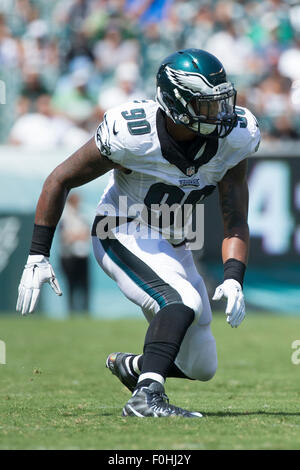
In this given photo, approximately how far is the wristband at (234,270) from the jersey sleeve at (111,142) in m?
0.71

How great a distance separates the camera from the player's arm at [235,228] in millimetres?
4012

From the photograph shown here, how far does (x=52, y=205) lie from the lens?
410cm

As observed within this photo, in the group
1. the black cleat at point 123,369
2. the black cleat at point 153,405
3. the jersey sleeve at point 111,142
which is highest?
the jersey sleeve at point 111,142

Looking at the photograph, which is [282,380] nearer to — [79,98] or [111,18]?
[79,98]

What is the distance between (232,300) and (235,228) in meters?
0.51

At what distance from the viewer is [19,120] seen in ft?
36.6

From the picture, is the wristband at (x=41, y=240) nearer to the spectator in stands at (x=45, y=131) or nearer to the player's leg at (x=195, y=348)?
the player's leg at (x=195, y=348)

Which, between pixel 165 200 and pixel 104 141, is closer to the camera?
pixel 104 141

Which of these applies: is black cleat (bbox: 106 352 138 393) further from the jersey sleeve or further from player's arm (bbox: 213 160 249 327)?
the jersey sleeve

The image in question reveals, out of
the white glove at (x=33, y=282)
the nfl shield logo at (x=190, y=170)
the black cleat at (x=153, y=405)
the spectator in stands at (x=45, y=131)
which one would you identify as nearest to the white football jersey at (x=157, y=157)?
the nfl shield logo at (x=190, y=170)

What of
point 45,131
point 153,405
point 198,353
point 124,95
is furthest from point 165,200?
point 124,95

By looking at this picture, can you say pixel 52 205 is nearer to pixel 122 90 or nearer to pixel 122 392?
pixel 122 392

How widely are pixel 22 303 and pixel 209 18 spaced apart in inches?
344
